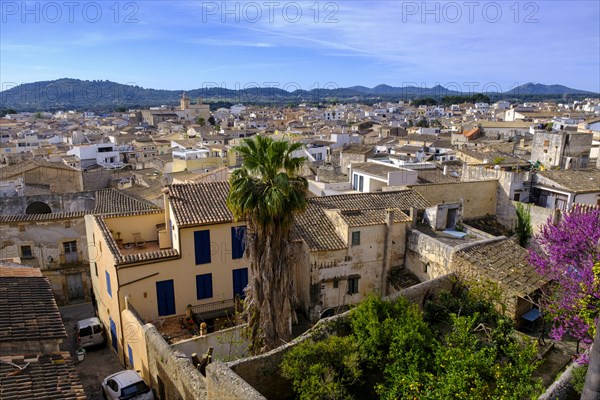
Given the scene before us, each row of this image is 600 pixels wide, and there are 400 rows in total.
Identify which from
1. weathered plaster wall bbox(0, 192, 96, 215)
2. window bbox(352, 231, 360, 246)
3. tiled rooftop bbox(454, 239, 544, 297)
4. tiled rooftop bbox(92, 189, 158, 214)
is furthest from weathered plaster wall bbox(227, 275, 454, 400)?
weathered plaster wall bbox(0, 192, 96, 215)

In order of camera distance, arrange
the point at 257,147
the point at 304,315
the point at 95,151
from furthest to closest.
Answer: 1. the point at 95,151
2. the point at 304,315
3. the point at 257,147

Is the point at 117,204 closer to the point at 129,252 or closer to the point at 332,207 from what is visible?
the point at 129,252

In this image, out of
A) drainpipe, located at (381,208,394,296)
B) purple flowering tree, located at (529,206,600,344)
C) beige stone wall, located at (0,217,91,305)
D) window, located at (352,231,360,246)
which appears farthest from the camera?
beige stone wall, located at (0,217,91,305)

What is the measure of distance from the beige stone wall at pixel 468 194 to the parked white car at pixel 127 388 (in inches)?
705

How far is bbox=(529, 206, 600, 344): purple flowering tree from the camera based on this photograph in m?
12.7

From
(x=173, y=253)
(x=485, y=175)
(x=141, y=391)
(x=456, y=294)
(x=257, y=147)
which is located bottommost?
(x=141, y=391)

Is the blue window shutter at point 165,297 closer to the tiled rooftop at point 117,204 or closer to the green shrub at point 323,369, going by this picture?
the green shrub at point 323,369

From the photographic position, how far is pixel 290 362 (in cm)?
1300

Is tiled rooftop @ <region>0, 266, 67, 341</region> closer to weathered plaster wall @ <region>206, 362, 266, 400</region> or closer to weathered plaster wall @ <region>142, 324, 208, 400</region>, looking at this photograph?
weathered plaster wall @ <region>142, 324, 208, 400</region>

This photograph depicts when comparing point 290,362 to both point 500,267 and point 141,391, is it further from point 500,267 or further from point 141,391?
point 500,267

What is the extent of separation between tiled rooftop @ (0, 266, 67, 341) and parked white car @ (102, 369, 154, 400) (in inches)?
146

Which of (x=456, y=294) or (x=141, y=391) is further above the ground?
(x=456, y=294)

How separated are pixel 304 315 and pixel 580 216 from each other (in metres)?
12.2

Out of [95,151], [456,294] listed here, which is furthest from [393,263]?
[95,151]
